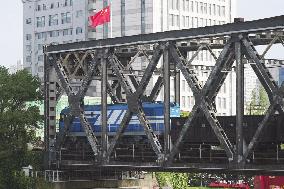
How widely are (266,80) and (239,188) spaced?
5873 centimetres

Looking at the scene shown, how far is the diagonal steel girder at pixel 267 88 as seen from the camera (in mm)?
38125

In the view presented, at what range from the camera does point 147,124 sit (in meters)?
46.0

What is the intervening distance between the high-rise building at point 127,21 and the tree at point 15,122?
7844cm

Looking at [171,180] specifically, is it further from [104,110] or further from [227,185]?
[104,110]

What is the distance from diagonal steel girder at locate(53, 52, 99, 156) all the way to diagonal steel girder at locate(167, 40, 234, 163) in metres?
7.85

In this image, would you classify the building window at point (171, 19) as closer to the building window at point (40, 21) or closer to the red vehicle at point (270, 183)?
the building window at point (40, 21)

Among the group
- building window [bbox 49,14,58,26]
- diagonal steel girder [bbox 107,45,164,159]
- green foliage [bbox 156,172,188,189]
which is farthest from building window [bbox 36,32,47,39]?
diagonal steel girder [bbox 107,45,164,159]

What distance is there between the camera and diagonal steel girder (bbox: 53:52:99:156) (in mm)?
49969

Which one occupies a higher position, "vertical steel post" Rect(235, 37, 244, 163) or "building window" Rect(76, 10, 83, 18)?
"building window" Rect(76, 10, 83, 18)

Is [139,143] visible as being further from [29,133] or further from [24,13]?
[24,13]

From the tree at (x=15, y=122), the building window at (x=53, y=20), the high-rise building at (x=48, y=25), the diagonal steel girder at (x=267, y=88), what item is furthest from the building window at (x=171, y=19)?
the diagonal steel girder at (x=267, y=88)

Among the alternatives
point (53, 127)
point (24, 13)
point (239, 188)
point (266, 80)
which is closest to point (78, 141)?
point (53, 127)

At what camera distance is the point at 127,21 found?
15525cm

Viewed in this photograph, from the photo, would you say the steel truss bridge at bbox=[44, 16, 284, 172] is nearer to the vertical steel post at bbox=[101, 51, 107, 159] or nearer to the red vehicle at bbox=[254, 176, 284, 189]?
the vertical steel post at bbox=[101, 51, 107, 159]
